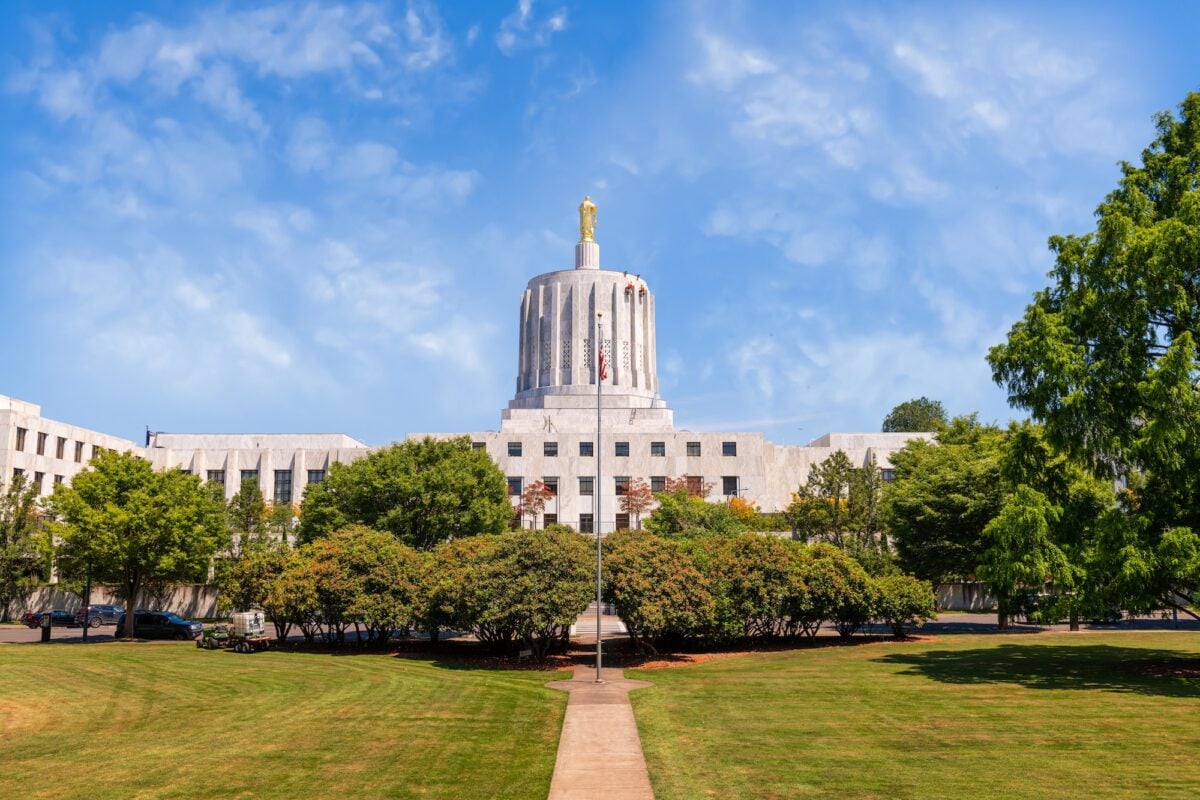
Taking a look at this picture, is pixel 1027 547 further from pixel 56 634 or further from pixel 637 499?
pixel 637 499

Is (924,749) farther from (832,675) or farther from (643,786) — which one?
(832,675)

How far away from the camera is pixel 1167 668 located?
1117 inches

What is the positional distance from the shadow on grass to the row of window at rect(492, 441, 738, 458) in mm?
49410

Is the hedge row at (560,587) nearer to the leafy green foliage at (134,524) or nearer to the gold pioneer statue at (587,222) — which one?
the leafy green foliage at (134,524)

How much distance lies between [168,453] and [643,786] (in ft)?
291

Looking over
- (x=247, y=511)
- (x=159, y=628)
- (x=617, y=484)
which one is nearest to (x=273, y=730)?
(x=159, y=628)

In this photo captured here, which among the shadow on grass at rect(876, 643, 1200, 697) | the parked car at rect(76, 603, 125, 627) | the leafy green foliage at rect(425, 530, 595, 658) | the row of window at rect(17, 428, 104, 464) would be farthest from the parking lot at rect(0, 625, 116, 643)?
the shadow on grass at rect(876, 643, 1200, 697)

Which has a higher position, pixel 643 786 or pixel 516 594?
pixel 516 594

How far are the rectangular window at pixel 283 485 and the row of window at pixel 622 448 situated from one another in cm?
1966

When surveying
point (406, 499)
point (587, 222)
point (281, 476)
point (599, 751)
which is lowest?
point (599, 751)

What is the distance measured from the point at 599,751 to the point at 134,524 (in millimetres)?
34243

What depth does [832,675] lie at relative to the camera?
2942 centimetres

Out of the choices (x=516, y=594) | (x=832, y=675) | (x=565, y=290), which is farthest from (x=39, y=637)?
(x=565, y=290)

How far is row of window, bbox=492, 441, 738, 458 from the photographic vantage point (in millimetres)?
86625
